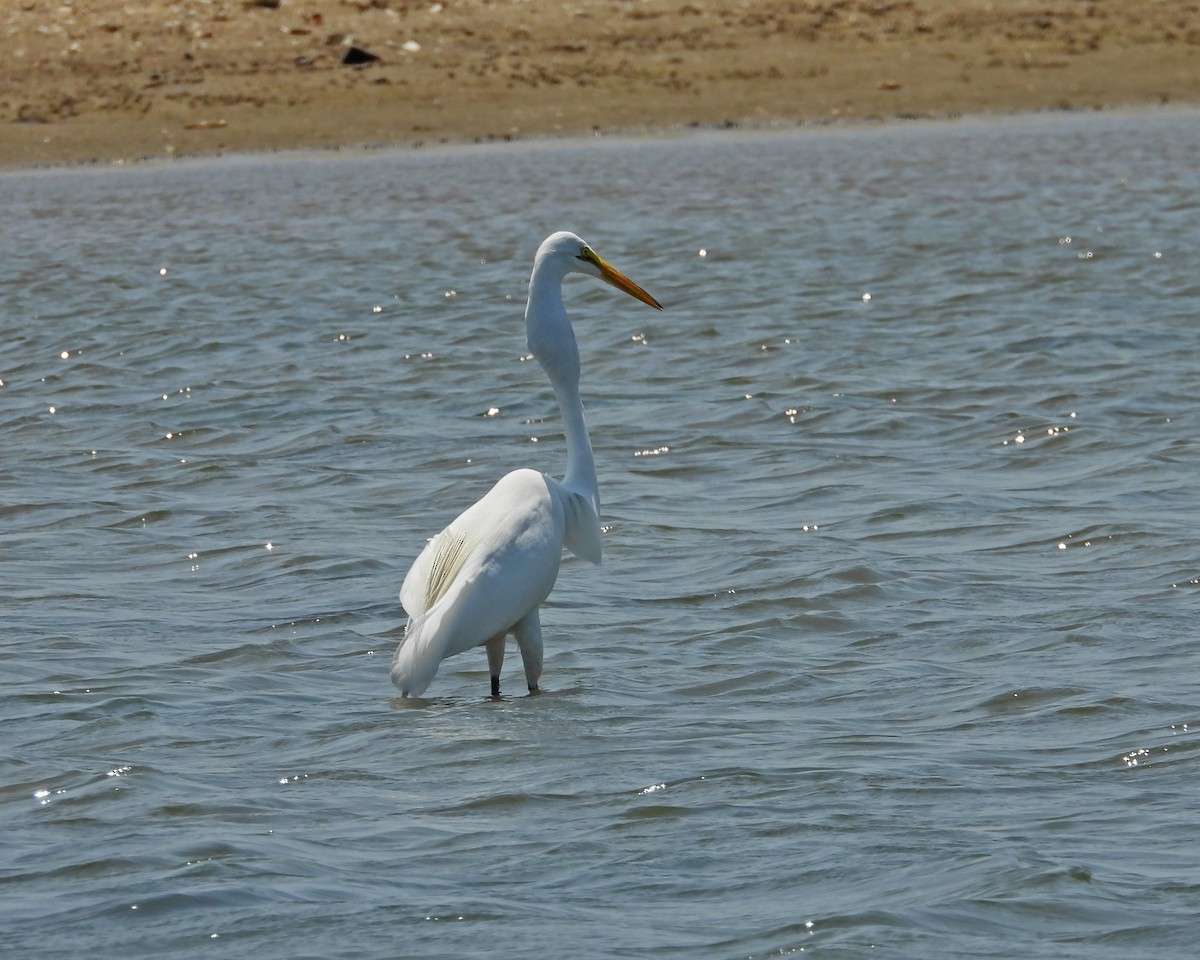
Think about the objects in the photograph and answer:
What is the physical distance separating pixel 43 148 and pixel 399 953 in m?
18.1

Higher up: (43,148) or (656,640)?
(43,148)

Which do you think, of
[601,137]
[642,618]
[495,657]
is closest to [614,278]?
[642,618]

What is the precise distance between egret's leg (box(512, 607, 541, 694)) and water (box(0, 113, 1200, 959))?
0.24ft

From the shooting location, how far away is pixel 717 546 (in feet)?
20.8

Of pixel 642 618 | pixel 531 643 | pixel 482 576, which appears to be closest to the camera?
pixel 482 576

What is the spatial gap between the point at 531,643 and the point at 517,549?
25 cm

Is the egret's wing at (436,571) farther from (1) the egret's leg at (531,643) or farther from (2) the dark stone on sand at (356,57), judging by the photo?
(2) the dark stone on sand at (356,57)

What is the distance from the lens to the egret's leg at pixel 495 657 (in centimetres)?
501

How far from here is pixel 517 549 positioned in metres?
4.94

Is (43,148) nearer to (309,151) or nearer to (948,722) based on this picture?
(309,151)

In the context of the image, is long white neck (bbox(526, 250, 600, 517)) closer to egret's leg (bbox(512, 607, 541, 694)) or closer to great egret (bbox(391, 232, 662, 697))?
great egret (bbox(391, 232, 662, 697))

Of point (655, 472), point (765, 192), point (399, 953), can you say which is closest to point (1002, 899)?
point (399, 953)

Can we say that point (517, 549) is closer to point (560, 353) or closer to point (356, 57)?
point (560, 353)

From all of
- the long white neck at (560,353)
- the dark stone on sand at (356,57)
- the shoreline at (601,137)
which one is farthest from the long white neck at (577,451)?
the dark stone on sand at (356,57)
